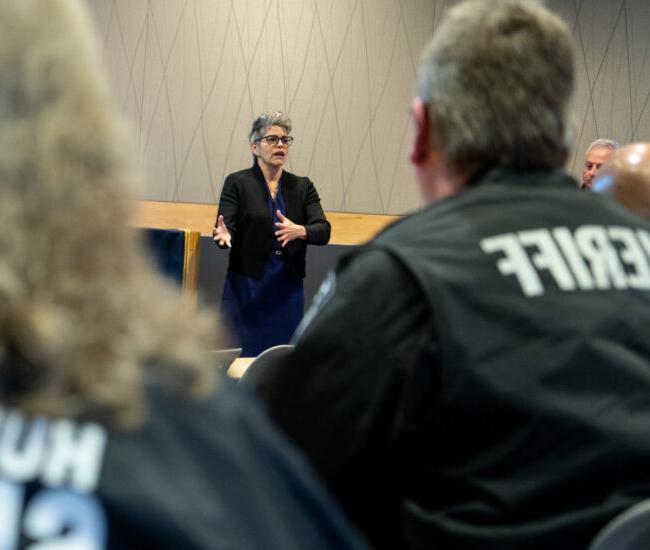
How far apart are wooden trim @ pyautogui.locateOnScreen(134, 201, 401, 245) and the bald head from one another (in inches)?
184

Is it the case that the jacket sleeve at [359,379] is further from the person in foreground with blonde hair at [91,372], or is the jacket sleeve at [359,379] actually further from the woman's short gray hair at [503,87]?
the person in foreground with blonde hair at [91,372]

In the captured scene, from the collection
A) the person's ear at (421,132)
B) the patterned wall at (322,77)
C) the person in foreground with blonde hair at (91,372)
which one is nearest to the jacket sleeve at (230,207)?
the patterned wall at (322,77)

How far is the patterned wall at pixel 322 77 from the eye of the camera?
275 inches

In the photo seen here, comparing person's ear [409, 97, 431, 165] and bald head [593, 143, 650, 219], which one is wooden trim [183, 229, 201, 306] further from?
person's ear [409, 97, 431, 165]

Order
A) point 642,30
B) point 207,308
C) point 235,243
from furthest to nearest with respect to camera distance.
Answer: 1. point 642,30
2. point 235,243
3. point 207,308

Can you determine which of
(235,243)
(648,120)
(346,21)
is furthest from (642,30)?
(235,243)

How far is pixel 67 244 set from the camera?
1.92 ft

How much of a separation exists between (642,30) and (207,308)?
6928mm

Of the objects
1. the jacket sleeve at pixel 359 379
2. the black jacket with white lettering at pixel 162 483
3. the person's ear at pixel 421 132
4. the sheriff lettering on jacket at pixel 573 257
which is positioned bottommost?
the jacket sleeve at pixel 359 379

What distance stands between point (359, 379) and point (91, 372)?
2.07 feet

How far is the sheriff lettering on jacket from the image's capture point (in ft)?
3.99

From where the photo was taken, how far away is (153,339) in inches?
24.8

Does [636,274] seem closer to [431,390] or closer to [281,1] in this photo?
[431,390]

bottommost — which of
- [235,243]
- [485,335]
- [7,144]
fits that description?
[235,243]
